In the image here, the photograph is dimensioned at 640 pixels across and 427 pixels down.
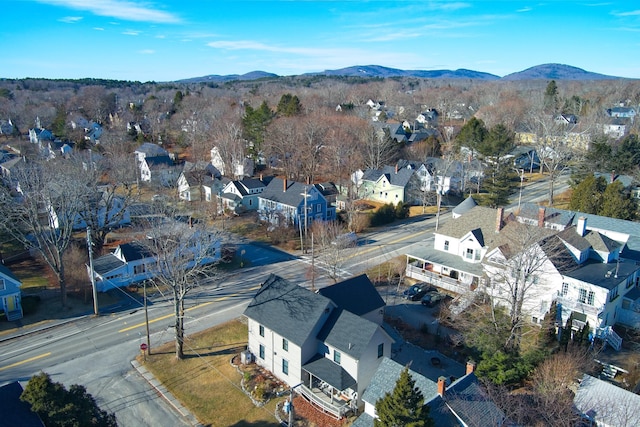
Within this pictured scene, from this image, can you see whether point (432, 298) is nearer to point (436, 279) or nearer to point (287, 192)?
point (436, 279)

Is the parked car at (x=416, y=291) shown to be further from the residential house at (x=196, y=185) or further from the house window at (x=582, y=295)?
the residential house at (x=196, y=185)

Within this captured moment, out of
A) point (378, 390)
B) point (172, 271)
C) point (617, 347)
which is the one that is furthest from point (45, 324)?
point (617, 347)

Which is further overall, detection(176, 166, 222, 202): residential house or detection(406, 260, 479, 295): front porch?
detection(176, 166, 222, 202): residential house

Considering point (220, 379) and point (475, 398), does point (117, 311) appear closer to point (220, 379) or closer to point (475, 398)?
point (220, 379)

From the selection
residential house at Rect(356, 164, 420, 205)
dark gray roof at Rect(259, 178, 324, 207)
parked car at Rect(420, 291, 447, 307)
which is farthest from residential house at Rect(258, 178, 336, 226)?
parked car at Rect(420, 291, 447, 307)

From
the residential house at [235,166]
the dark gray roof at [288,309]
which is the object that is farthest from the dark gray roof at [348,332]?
the residential house at [235,166]

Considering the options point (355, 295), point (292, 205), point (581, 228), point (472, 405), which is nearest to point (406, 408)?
point (472, 405)

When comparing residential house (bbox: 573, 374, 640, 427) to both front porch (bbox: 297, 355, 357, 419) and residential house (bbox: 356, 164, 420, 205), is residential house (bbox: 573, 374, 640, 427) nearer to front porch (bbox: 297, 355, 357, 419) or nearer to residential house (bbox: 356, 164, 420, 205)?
front porch (bbox: 297, 355, 357, 419)
